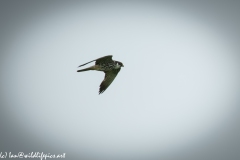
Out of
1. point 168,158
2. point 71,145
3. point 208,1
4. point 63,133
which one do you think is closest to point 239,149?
point 168,158

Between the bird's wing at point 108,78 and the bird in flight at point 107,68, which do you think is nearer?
the bird in flight at point 107,68

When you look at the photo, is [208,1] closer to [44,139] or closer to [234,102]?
[234,102]

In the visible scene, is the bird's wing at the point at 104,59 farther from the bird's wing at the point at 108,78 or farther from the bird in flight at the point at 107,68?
the bird's wing at the point at 108,78

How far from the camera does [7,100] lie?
4569cm

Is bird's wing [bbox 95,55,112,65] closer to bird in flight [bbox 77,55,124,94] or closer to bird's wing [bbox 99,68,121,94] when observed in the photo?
bird in flight [bbox 77,55,124,94]

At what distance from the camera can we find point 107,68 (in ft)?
22.0

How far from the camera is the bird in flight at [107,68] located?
6391mm

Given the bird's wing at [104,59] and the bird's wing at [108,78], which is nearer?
the bird's wing at [104,59]

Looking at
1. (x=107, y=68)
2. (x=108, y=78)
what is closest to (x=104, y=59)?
(x=107, y=68)

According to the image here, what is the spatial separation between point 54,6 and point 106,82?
270 feet

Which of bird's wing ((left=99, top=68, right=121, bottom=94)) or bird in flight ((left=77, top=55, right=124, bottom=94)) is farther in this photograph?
bird's wing ((left=99, top=68, right=121, bottom=94))

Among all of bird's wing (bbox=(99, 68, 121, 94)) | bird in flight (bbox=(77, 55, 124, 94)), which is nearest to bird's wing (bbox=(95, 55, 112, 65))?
bird in flight (bbox=(77, 55, 124, 94))

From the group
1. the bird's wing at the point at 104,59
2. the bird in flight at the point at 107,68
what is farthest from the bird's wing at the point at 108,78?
the bird's wing at the point at 104,59

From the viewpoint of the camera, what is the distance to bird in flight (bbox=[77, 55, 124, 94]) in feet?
21.0
